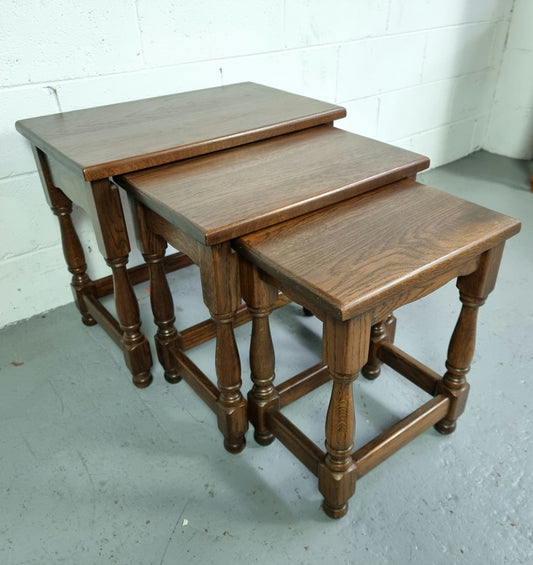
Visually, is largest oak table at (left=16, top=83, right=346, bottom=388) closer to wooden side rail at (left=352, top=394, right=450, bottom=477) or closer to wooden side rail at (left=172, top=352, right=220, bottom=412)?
wooden side rail at (left=172, top=352, right=220, bottom=412)

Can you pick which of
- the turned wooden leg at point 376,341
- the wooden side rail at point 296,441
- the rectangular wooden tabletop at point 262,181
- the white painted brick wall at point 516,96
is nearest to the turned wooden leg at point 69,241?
the rectangular wooden tabletop at point 262,181

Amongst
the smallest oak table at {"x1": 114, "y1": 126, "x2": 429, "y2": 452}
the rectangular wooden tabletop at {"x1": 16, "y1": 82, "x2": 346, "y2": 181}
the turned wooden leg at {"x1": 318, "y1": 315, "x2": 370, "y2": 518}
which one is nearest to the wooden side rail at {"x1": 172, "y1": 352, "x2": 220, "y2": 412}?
the smallest oak table at {"x1": 114, "y1": 126, "x2": 429, "y2": 452}

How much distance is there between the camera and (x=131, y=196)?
4.18 ft

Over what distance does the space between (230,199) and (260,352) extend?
1.28 ft

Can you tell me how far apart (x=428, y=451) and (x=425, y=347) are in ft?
1.48

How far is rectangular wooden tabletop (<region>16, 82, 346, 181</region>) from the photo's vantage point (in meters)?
1.28

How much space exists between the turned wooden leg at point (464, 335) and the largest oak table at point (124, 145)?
679 millimetres

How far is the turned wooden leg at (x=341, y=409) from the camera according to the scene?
940 millimetres

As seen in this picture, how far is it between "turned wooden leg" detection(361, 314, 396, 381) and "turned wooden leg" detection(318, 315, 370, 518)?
458 millimetres

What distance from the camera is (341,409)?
107cm

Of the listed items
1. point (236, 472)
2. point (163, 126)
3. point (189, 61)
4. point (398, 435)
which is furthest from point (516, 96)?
point (236, 472)

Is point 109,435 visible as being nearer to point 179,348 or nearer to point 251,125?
point 179,348

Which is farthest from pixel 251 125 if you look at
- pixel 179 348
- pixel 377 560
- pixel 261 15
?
pixel 377 560

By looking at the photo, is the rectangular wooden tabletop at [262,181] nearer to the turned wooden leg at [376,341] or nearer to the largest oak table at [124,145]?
the largest oak table at [124,145]
